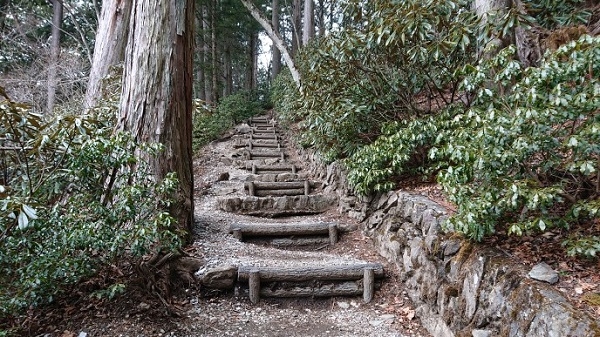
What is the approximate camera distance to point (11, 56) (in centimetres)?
1000

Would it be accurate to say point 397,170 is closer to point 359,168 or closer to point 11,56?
point 359,168

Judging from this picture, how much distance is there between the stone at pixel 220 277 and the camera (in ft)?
9.80

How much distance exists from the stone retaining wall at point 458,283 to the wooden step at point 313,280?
387 mm

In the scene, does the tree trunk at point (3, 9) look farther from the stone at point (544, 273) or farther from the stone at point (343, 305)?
the stone at point (544, 273)

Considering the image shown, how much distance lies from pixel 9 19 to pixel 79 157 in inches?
486

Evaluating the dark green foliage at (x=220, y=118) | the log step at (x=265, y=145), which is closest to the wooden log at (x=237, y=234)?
the dark green foliage at (x=220, y=118)

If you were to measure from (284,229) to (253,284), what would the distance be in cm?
116

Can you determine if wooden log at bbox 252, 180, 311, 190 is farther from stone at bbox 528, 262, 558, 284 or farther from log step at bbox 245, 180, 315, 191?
stone at bbox 528, 262, 558, 284

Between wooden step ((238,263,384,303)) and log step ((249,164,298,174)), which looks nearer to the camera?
wooden step ((238,263,384,303))

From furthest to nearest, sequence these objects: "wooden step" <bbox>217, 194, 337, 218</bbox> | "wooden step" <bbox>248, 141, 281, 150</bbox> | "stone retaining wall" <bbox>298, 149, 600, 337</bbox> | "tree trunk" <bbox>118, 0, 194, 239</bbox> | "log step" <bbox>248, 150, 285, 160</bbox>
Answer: "wooden step" <bbox>248, 141, 281, 150</bbox>, "log step" <bbox>248, 150, 285, 160</bbox>, "wooden step" <bbox>217, 194, 337, 218</bbox>, "tree trunk" <bbox>118, 0, 194, 239</bbox>, "stone retaining wall" <bbox>298, 149, 600, 337</bbox>

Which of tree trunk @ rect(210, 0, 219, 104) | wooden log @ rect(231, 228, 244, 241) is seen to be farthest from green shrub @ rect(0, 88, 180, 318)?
tree trunk @ rect(210, 0, 219, 104)

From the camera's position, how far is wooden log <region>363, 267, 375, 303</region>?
3.09 meters

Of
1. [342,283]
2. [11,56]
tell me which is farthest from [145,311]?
[11,56]

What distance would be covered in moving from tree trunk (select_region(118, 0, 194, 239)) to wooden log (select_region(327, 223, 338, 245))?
1.74 meters
